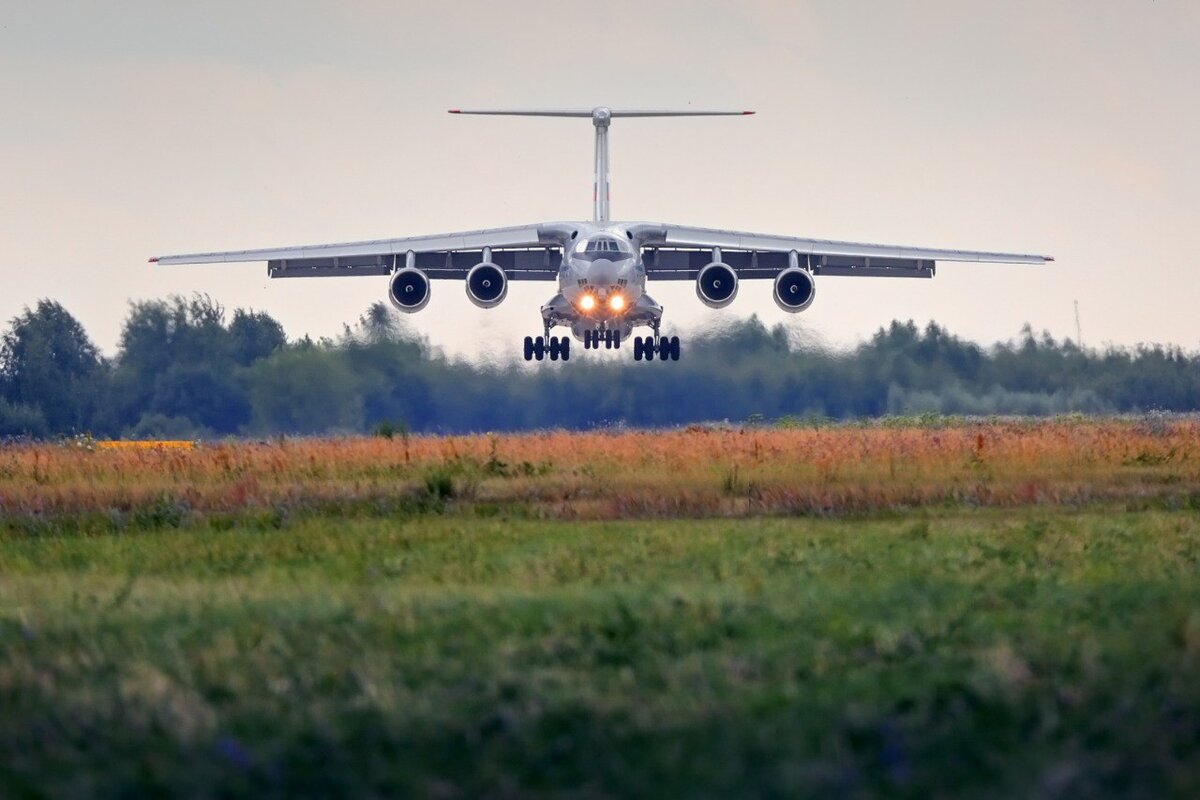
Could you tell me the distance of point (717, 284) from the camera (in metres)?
35.2

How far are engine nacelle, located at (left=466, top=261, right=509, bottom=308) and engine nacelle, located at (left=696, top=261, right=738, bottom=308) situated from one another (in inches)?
149

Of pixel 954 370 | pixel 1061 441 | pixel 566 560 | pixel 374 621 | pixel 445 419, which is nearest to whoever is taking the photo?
pixel 374 621

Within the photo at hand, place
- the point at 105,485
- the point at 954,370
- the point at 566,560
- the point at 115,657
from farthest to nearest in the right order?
the point at 954,370, the point at 105,485, the point at 566,560, the point at 115,657

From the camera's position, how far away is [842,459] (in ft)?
72.1

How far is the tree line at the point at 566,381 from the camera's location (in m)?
36.1

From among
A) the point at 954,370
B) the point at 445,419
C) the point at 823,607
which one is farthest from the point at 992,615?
the point at 954,370

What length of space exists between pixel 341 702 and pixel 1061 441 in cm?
1997

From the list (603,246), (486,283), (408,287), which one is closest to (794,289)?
(603,246)

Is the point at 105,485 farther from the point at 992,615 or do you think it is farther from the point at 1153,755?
the point at 1153,755

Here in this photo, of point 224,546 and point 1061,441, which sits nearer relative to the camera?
point 224,546

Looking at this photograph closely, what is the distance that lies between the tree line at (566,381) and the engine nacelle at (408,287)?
1809 mm

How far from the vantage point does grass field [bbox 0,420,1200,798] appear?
542 centimetres

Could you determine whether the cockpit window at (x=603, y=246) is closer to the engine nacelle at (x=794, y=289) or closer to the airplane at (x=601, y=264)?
the airplane at (x=601, y=264)

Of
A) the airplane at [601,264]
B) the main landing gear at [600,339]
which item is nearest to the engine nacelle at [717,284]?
the airplane at [601,264]
